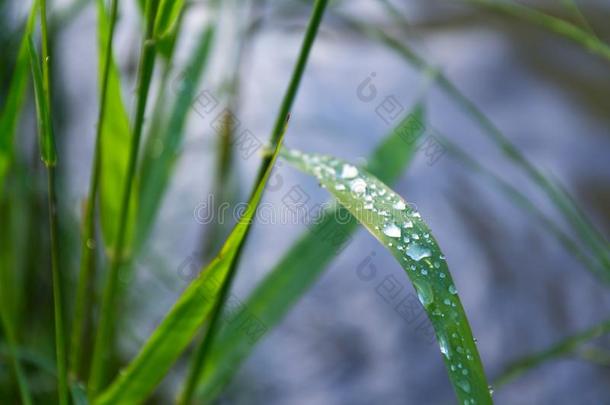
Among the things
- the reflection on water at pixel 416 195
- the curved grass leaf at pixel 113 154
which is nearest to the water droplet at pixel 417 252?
the curved grass leaf at pixel 113 154

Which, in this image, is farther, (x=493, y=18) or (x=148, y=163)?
(x=493, y=18)

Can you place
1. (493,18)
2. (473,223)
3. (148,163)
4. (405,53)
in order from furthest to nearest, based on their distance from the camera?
(493,18) → (473,223) → (148,163) → (405,53)

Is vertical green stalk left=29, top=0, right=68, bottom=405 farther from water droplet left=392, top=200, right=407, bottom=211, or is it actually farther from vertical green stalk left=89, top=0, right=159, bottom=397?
water droplet left=392, top=200, right=407, bottom=211

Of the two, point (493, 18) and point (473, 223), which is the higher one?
point (493, 18)

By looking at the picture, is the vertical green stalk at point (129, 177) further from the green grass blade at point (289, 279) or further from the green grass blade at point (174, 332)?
the green grass blade at point (289, 279)

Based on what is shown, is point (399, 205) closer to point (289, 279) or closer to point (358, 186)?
point (358, 186)

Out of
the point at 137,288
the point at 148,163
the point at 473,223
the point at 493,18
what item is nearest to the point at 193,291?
the point at 148,163

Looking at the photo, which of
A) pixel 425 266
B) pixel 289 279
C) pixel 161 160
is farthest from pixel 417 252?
pixel 161 160

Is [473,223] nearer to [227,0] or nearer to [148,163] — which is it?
[227,0]
